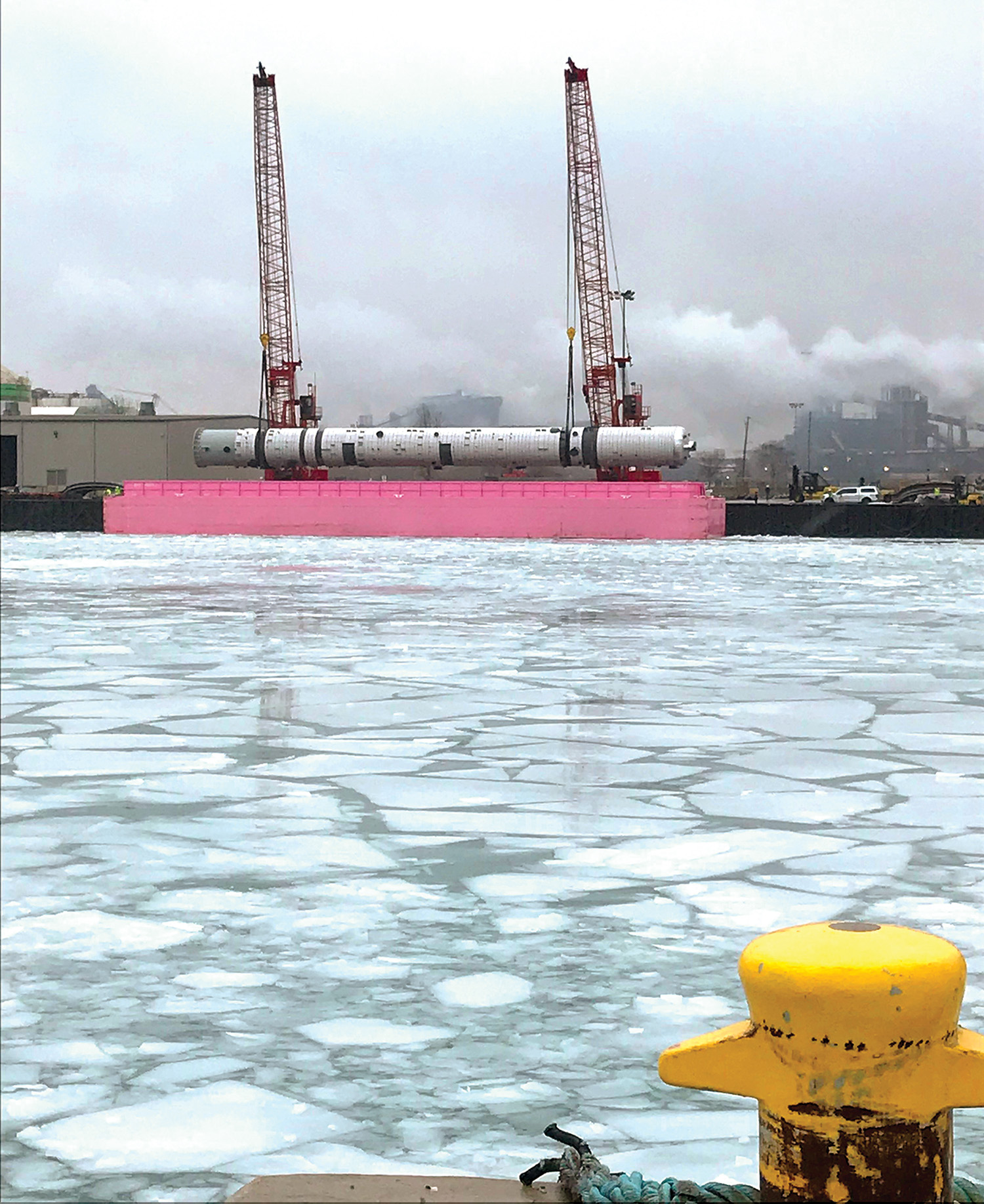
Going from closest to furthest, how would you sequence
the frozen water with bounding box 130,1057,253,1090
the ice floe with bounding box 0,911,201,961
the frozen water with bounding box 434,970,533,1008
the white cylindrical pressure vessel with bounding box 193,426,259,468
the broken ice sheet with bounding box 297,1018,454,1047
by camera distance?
1. the frozen water with bounding box 130,1057,253,1090
2. the broken ice sheet with bounding box 297,1018,454,1047
3. the frozen water with bounding box 434,970,533,1008
4. the ice floe with bounding box 0,911,201,961
5. the white cylindrical pressure vessel with bounding box 193,426,259,468

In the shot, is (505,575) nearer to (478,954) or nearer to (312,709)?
(312,709)

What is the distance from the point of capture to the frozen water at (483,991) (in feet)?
12.5

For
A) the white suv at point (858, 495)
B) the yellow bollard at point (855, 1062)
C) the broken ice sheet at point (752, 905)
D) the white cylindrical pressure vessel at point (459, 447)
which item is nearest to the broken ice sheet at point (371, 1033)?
the broken ice sheet at point (752, 905)

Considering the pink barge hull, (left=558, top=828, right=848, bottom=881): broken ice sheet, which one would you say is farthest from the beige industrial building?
(left=558, top=828, right=848, bottom=881): broken ice sheet

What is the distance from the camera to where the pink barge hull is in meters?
43.6

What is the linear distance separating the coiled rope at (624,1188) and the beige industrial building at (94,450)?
74.8 meters

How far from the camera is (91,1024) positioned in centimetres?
362

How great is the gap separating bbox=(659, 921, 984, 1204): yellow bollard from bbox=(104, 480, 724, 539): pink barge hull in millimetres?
41106

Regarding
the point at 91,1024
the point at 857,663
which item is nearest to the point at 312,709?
the point at 857,663

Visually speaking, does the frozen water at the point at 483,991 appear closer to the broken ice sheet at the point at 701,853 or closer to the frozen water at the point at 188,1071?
the frozen water at the point at 188,1071

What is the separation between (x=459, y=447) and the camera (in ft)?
182

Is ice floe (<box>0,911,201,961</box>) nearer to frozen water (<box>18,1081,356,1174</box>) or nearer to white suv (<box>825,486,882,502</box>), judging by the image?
frozen water (<box>18,1081,356,1174</box>)

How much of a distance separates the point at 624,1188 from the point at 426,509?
4189 centimetres

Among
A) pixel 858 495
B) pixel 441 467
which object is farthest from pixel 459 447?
pixel 858 495
